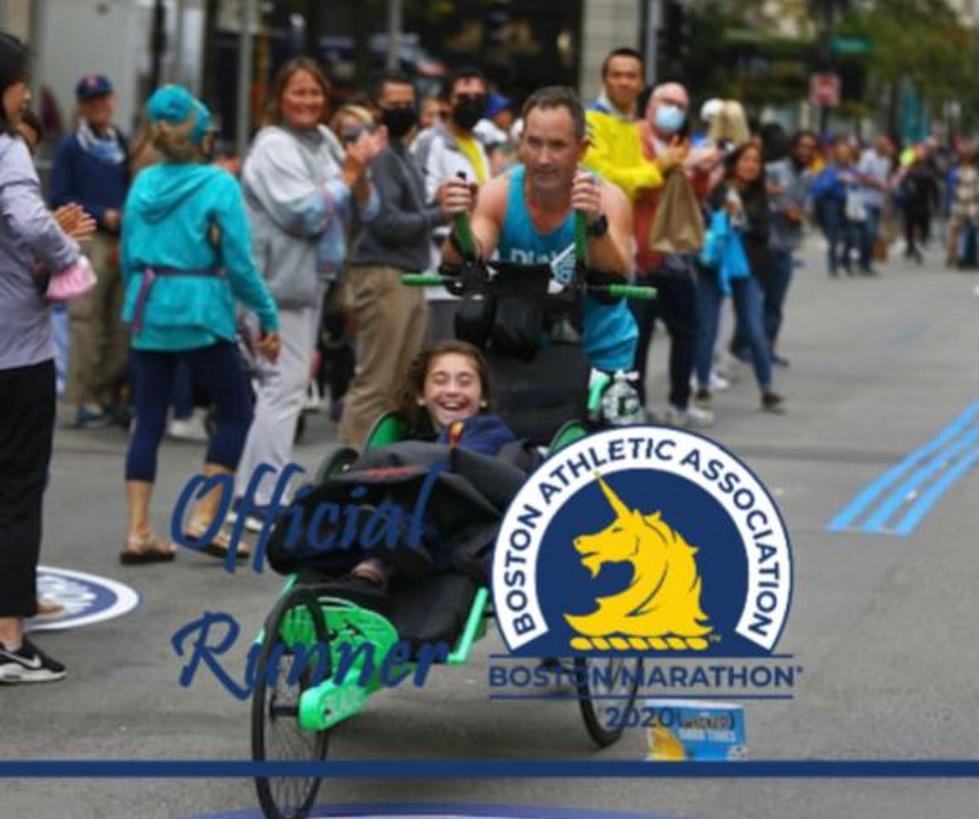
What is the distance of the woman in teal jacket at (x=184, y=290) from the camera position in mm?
10000

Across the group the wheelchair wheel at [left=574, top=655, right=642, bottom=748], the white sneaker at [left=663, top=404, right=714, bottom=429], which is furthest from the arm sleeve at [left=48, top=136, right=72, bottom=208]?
the wheelchair wheel at [left=574, top=655, right=642, bottom=748]

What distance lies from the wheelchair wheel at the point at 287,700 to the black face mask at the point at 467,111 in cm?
745

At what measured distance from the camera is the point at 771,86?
170 ft

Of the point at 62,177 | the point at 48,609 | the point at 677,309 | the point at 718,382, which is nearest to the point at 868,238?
the point at 718,382

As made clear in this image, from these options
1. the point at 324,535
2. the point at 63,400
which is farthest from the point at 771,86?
the point at 324,535

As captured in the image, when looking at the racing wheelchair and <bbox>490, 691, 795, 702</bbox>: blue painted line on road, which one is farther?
<bbox>490, 691, 795, 702</bbox>: blue painted line on road

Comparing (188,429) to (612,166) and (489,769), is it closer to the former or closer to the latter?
(612,166)

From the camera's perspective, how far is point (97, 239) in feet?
48.2

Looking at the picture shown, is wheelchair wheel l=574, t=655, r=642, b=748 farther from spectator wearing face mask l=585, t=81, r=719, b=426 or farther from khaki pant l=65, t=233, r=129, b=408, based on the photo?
khaki pant l=65, t=233, r=129, b=408

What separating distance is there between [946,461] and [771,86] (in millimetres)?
38016

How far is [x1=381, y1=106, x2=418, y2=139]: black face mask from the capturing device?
40.9ft

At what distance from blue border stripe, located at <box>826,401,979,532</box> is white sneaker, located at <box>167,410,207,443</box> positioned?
11.8 ft

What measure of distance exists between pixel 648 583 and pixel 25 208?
2.51 m

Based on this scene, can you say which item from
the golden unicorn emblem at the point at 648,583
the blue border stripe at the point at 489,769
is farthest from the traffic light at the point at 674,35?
the golden unicorn emblem at the point at 648,583
